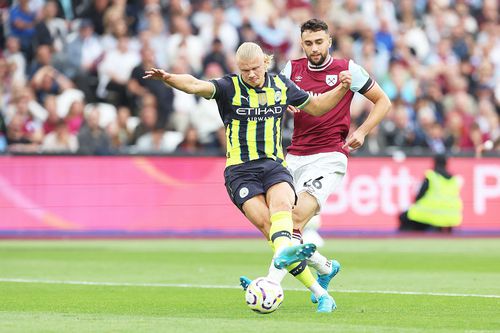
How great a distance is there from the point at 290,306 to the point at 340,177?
1.42 meters

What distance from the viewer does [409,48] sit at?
25.9 metres

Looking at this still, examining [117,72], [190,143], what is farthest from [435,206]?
[117,72]

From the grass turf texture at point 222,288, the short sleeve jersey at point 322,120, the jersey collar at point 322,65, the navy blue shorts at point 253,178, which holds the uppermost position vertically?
the jersey collar at point 322,65

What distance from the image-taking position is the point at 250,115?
10094 mm

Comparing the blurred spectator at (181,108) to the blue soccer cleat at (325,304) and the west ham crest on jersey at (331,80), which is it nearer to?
the west ham crest on jersey at (331,80)

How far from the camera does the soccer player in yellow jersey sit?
984cm

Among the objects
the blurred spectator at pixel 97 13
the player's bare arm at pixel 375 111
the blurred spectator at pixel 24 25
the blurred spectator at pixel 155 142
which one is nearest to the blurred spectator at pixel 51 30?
the blurred spectator at pixel 24 25

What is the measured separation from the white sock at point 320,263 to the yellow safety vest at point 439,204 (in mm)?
11015

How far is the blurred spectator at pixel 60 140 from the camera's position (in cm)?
2069

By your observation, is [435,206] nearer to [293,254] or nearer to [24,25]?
[24,25]

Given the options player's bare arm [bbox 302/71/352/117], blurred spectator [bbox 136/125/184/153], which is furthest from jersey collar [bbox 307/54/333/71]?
blurred spectator [bbox 136/125/184/153]

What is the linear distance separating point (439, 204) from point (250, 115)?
1199cm

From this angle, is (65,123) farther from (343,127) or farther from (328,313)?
(328,313)

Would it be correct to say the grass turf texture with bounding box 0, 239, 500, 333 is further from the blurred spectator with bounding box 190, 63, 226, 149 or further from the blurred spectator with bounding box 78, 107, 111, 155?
the blurred spectator with bounding box 190, 63, 226, 149
